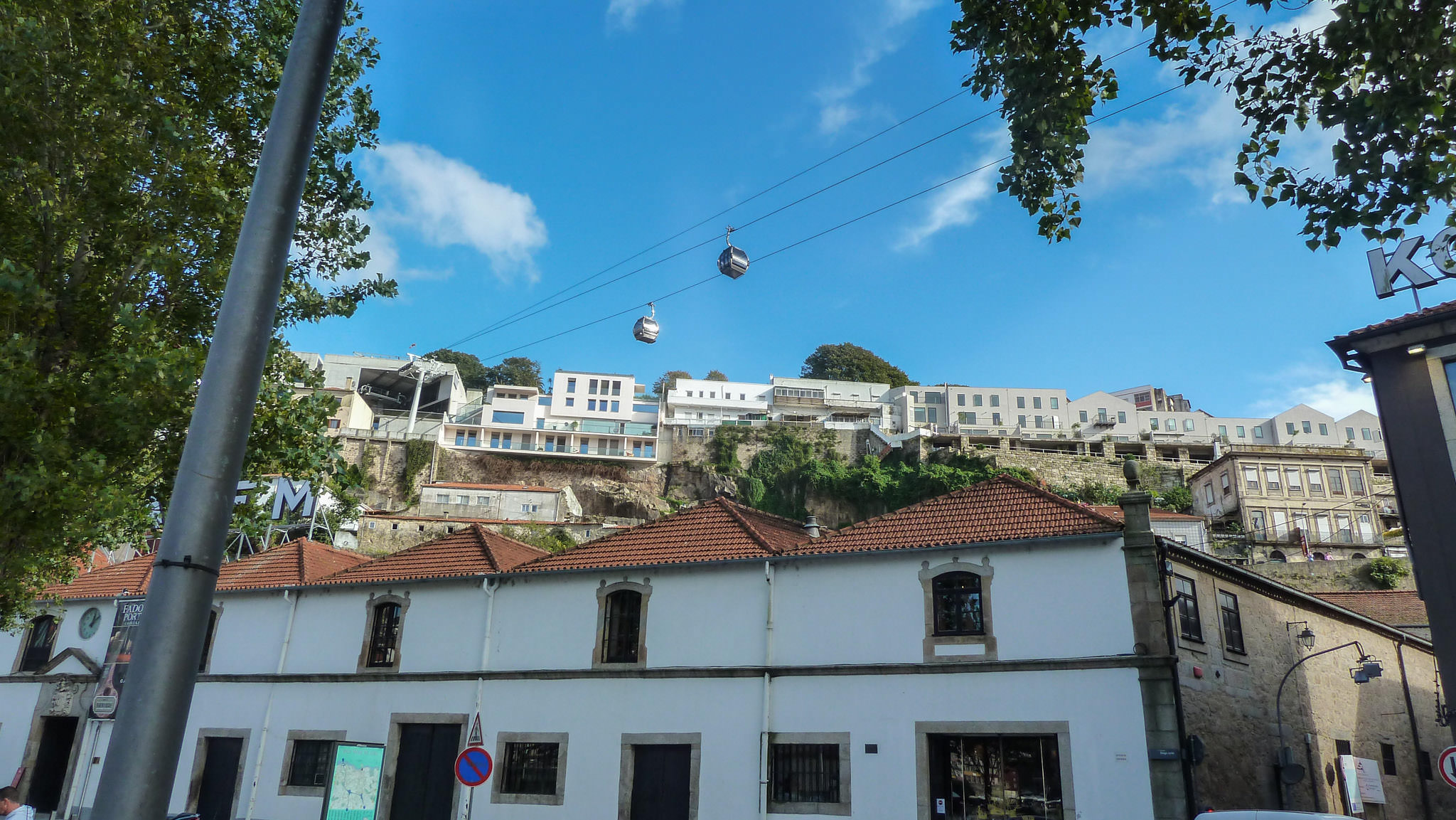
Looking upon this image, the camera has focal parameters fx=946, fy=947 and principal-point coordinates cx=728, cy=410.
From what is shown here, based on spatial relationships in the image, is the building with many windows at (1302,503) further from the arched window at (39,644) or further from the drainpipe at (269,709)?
the arched window at (39,644)

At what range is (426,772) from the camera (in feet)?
71.9

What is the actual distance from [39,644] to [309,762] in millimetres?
12994

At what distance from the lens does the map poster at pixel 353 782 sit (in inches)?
622

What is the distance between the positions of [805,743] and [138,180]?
580 inches

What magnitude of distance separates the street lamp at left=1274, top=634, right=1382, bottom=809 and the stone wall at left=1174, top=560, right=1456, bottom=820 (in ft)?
0.43

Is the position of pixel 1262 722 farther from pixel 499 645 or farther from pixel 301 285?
pixel 301 285

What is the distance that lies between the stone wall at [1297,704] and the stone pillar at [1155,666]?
157cm

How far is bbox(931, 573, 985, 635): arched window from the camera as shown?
18297 mm

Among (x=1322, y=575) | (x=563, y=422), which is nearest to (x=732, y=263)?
(x=1322, y=575)

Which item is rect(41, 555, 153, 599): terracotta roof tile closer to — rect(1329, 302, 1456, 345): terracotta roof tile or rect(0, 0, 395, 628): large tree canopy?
rect(0, 0, 395, 628): large tree canopy

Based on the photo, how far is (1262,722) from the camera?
2022cm

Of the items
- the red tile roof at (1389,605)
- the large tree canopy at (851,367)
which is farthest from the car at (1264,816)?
the large tree canopy at (851,367)

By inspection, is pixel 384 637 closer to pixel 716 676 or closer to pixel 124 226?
pixel 716 676

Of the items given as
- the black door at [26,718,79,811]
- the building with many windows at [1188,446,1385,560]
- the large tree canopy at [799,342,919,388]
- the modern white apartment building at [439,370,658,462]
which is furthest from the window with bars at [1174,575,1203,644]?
the large tree canopy at [799,342,919,388]
